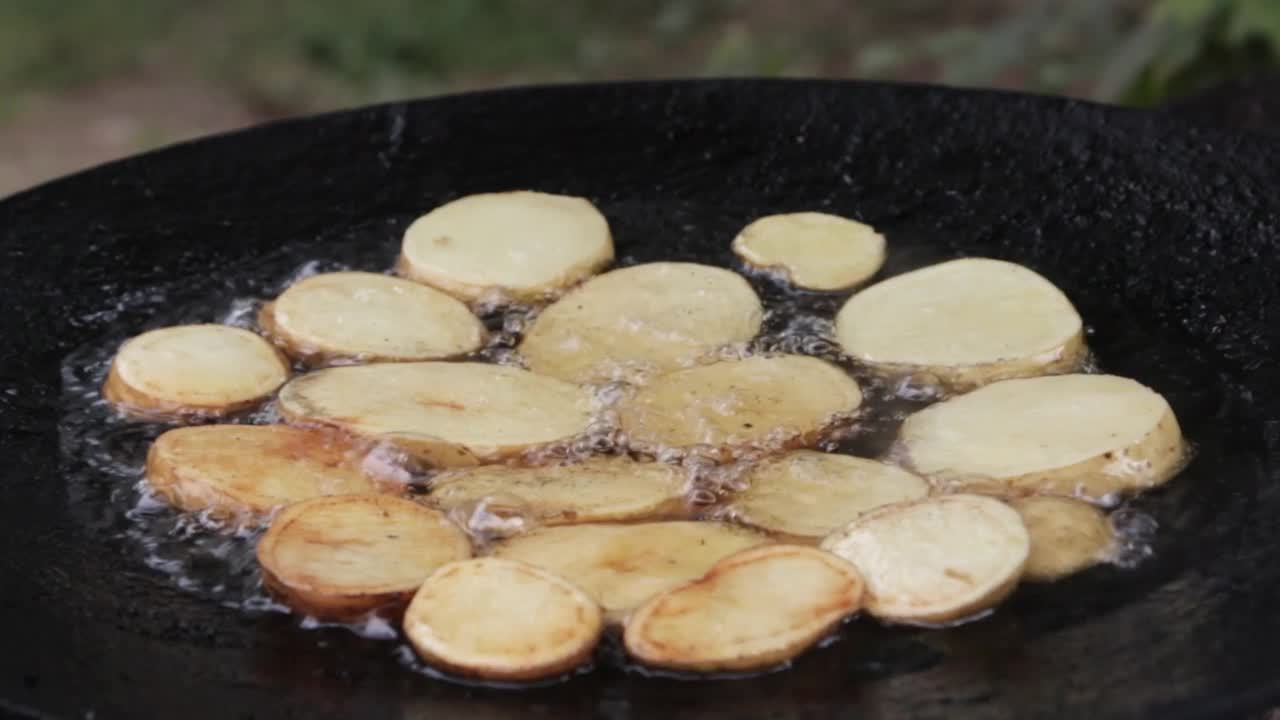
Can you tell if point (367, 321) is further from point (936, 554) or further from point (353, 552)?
point (936, 554)

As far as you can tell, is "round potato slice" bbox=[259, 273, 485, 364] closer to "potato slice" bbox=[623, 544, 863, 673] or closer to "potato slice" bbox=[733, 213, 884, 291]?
"potato slice" bbox=[733, 213, 884, 291]

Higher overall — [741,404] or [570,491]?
[741,404]

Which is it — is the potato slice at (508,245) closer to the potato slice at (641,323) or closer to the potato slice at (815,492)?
the potato slice at (641,323)

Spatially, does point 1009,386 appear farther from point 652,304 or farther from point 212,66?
point 212,66

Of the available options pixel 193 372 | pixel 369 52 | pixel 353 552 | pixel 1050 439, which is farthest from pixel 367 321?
pixel 369 52

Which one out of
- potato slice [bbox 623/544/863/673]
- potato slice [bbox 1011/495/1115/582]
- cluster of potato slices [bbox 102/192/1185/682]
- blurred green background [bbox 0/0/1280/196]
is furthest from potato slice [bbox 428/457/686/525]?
blurred green background [bbox 0/0/1280/196]

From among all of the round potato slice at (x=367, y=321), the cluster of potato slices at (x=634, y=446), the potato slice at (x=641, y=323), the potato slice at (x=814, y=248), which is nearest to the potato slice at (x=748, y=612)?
the cluster of potato slices at (x=634, y=446)
